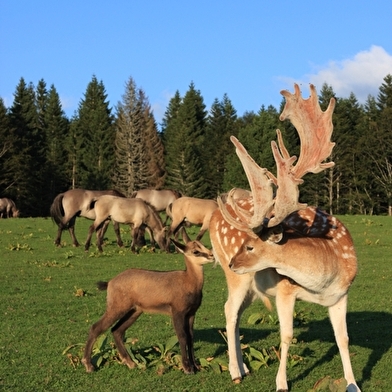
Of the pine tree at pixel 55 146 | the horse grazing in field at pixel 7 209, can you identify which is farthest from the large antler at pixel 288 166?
the pine tree at pixel 55 146

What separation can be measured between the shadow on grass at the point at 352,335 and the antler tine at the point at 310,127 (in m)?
A: 2.23

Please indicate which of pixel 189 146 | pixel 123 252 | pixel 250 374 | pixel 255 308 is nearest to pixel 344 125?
pixel 189 146

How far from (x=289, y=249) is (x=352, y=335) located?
3028 millimetres

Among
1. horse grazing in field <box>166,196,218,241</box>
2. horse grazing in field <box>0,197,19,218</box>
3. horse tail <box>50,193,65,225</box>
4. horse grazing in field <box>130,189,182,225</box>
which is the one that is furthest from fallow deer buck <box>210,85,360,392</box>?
horse grazing in field <box>0,197,19,218</box>

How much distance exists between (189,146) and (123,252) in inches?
1744

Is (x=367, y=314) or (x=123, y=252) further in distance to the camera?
(x=123, y=252)

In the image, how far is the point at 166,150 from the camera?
222 ft

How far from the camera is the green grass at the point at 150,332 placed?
6.70 m

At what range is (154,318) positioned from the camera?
390 inches

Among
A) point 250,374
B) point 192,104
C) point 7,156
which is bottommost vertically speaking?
point 250,374

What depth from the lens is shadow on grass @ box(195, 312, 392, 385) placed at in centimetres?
760

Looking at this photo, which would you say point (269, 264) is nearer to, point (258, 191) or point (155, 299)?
point (258, 191)

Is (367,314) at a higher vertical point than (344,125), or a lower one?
lower

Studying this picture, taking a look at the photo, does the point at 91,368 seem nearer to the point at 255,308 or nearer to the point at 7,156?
the point at 255,308
